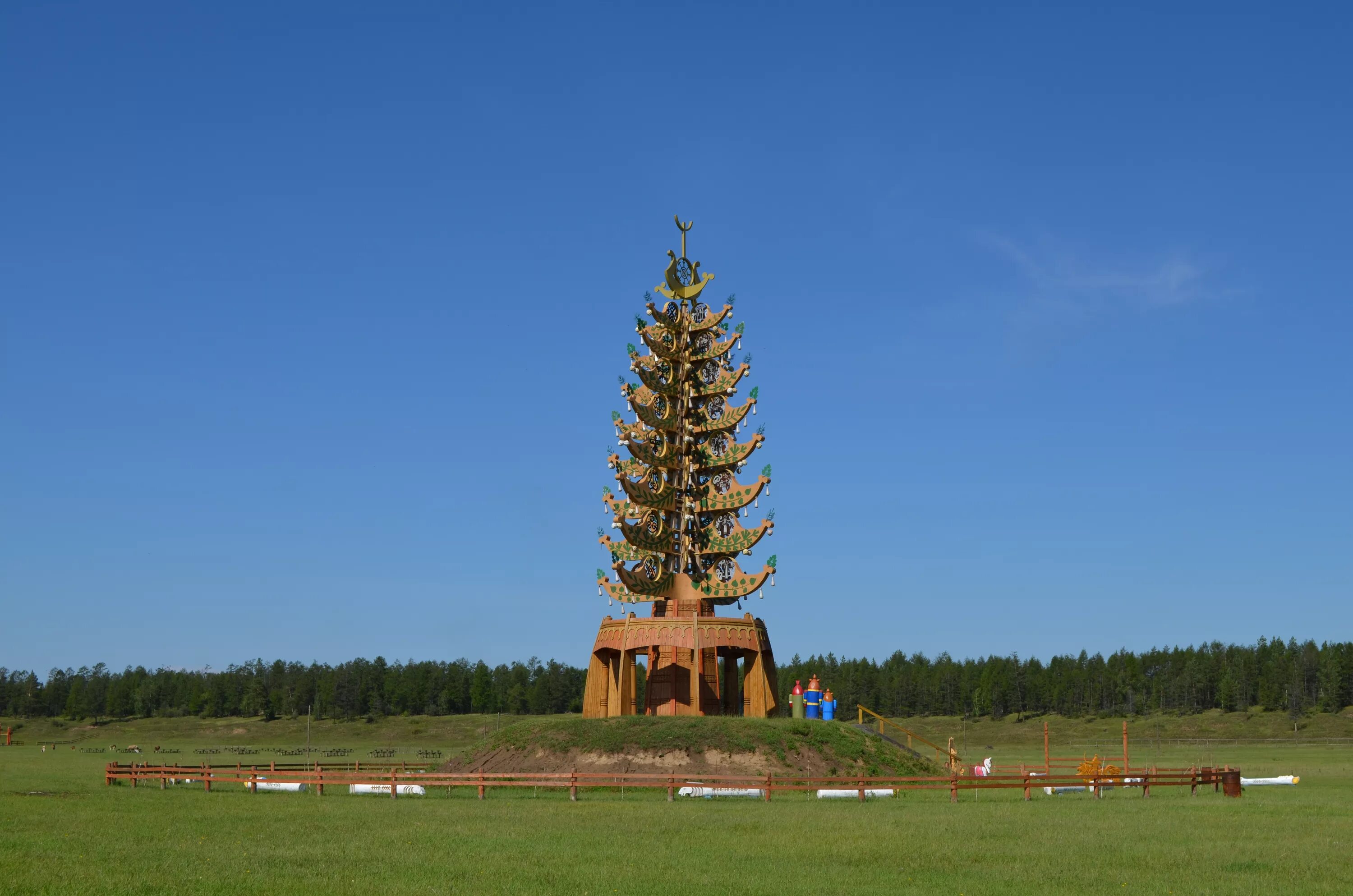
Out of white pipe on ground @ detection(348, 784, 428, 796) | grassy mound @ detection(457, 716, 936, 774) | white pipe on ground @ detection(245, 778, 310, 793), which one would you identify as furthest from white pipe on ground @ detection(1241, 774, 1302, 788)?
white pipe on ground @ detection(245, 778, 310, 793)

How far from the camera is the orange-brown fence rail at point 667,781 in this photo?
45312 millimetres

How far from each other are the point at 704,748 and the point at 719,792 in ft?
20.4

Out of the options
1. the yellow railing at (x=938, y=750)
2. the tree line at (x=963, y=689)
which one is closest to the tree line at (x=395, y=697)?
the tree line at (x=963, y=689)

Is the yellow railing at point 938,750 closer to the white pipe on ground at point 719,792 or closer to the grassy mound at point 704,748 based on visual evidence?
the grassy mound at point 704,748

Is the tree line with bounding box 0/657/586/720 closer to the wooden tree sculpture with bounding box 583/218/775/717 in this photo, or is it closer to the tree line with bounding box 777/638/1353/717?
the tree line with bounding box 777/638/1353/717

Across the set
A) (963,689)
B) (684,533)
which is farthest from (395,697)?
(684,533)

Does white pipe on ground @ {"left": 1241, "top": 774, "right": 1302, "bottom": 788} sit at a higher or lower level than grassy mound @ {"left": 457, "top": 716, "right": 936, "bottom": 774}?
lower

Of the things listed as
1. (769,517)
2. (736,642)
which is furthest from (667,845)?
(769,517)

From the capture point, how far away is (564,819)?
37969 mm

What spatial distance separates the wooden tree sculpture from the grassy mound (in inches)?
152

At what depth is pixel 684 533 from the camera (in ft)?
208

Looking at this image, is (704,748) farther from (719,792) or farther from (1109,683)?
(1109,683)

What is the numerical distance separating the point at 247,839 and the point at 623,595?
31095 mm

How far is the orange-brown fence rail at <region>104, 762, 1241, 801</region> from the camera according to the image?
4531 cm
